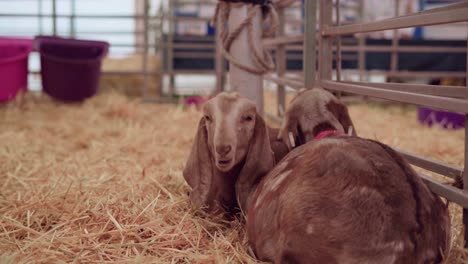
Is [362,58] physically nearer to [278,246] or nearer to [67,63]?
[67,63]

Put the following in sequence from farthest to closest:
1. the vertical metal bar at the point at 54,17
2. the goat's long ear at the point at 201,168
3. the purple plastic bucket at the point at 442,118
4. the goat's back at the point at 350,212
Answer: the vertical metal bar at the point at 54,17 < the purple plastic bucket at the point at 442,118 < the goat's long ear at the point at 201,168 < the goat's back at the point at 350,212

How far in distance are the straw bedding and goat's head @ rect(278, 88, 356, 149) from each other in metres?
0.41

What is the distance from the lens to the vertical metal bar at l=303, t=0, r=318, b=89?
332cm

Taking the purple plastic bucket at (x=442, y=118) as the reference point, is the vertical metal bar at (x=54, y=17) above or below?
above

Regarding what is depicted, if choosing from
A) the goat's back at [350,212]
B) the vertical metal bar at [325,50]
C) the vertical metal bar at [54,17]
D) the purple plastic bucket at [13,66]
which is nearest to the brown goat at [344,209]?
the goat's back at [350,212]

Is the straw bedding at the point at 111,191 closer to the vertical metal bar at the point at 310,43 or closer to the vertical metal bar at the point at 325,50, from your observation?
the vertical metal bar at the point at 325,50

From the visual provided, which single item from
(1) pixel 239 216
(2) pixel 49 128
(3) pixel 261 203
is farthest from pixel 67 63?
(3) pixel 261 203

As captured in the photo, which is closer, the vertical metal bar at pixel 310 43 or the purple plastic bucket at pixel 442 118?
the vertical metal bar at pixel 310 43

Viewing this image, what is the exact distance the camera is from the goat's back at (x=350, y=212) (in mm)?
1515

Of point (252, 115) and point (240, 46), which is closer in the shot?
point (252, 115)

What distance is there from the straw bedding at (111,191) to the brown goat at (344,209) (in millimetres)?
190

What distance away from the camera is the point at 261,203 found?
1809 millimetres

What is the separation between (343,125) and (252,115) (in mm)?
404

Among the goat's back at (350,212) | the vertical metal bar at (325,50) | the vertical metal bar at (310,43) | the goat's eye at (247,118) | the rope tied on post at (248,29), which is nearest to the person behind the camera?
the goat's back at (350,212)
